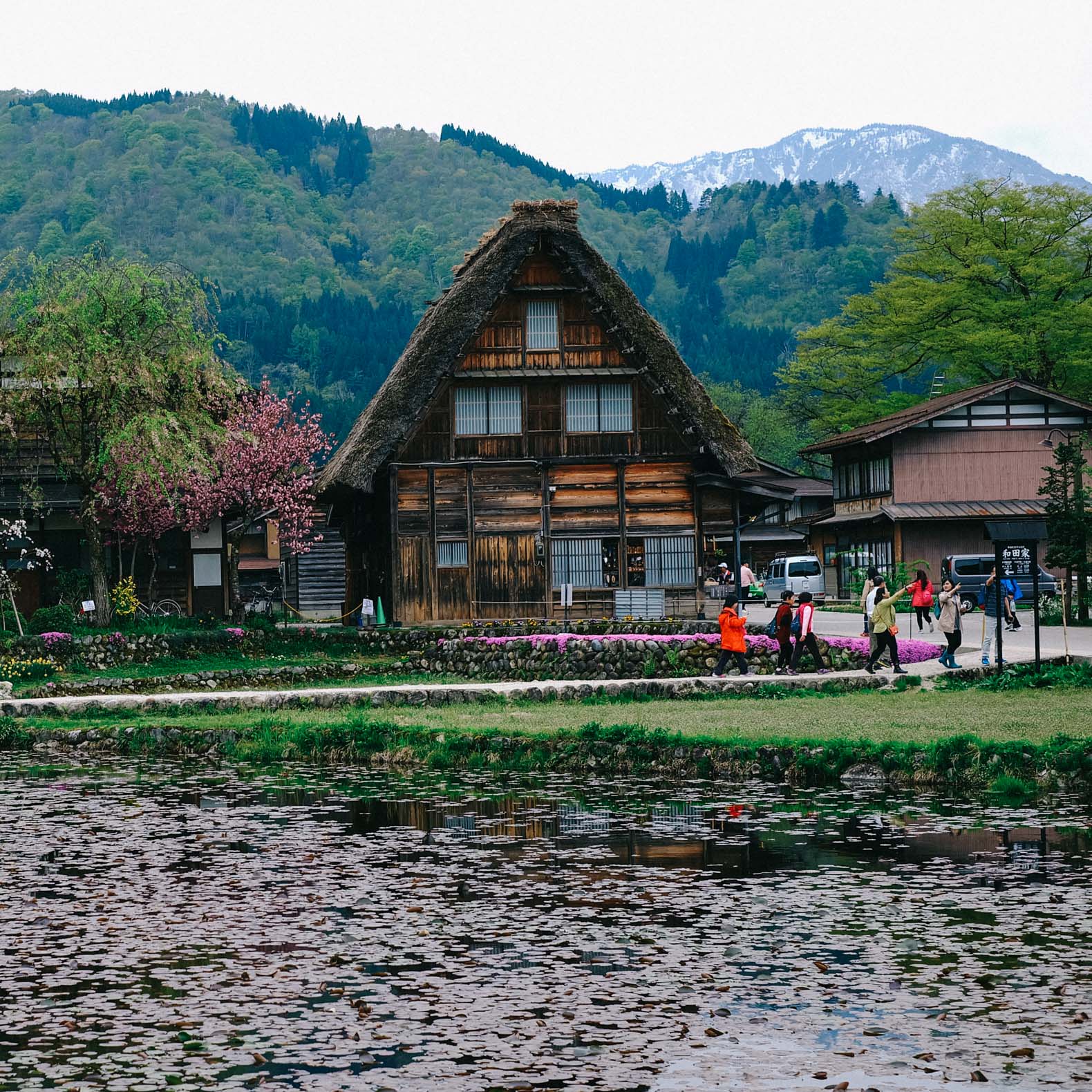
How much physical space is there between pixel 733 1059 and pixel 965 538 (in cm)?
4773

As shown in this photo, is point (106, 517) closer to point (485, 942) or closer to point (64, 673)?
point (64, 673)

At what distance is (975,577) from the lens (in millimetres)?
44656

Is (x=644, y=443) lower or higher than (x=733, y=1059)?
higher

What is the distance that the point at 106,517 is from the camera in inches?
1341

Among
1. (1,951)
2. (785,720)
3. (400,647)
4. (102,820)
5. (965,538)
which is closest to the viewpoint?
(1,951)

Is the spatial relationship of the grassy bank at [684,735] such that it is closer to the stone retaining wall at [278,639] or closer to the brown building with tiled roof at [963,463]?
the stone retaining wall at [278,639]

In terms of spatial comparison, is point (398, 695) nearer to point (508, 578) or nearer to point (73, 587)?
point (508, 578)

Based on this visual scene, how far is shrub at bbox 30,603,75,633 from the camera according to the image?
3122 centimetres

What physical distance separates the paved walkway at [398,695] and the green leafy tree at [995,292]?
38.9 metres

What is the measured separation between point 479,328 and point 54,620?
1205 cm

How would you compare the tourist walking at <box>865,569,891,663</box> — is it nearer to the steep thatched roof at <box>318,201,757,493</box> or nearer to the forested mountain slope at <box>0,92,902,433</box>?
the steep thatched roof at <box>318,201,757,493</box>

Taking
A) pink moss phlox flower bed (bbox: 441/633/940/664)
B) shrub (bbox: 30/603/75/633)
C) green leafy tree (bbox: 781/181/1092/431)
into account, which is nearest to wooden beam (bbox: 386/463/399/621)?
shrub (bbox: 30/603/75/633)

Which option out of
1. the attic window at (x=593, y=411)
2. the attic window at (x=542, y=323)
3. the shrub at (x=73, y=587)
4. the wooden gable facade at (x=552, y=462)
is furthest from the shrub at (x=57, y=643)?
the attic window at (x=542, y=323)

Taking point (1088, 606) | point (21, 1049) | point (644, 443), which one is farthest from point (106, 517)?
point (21, 1049)
